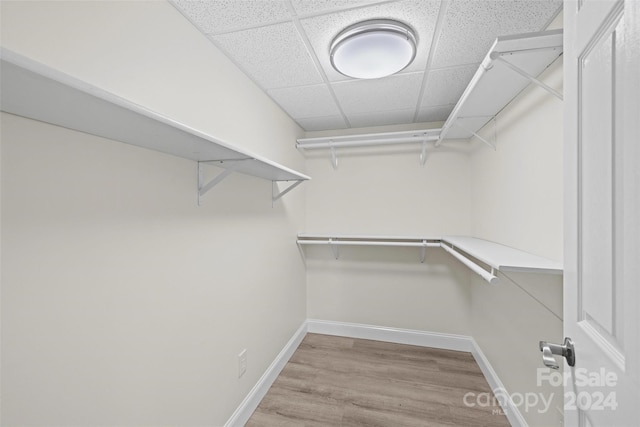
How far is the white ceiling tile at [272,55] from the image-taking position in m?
1.31

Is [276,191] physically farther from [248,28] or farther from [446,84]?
[446,84]

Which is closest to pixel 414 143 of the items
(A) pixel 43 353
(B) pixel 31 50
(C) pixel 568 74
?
(C) pixel 568 74

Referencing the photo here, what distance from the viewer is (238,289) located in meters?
1.60

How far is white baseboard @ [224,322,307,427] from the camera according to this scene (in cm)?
156

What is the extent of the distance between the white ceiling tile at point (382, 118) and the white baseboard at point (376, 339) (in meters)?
1.97

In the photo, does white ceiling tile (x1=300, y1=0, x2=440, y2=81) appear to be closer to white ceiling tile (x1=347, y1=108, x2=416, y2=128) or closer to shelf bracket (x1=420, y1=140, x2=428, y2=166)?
white ceiling tile (x1=347, y1=108, x2=416, y2=128)

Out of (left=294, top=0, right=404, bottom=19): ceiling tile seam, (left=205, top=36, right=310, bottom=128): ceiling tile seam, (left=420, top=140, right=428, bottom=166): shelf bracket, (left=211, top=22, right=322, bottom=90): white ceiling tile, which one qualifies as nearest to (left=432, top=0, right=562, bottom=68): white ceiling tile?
(left=294, top=0, right=404, bottom=19): ceiling tile seam

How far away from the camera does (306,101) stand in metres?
2.09

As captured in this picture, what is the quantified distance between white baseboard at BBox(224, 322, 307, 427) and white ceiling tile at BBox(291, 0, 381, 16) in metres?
2.10

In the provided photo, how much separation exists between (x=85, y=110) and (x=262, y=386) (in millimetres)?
1858

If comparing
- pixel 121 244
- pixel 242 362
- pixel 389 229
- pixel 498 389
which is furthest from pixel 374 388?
pixel 121 244

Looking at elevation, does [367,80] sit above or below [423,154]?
above

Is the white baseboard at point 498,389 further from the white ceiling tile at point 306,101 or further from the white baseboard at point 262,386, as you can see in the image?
the white ceiling tile at point 306,101

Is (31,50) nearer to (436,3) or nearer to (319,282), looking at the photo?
(436,3)
